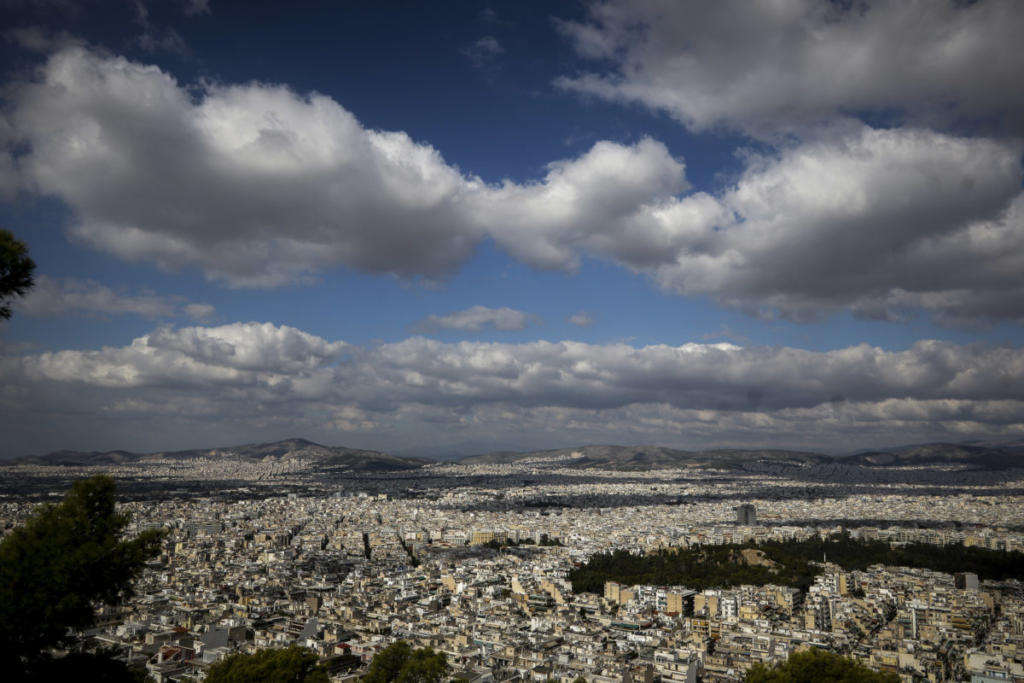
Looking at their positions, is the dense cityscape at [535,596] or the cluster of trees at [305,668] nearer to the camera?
the cluster of trees at [305,668]

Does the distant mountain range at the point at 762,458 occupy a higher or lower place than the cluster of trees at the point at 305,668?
lower

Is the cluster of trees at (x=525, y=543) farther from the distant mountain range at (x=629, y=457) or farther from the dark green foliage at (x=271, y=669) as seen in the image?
the distant mountain range at (x=629, y=457)

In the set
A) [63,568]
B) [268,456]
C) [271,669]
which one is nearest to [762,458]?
[268,456]

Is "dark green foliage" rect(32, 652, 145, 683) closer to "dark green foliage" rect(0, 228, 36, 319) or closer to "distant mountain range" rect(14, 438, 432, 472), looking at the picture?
"dark green foliage" rect(0, 228, 36, 319)

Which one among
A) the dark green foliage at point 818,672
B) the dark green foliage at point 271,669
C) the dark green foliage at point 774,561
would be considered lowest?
the dark green foliage at point 774,561

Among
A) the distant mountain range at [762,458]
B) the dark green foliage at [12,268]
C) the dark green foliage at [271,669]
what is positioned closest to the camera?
the dark green foliage at [12,268]

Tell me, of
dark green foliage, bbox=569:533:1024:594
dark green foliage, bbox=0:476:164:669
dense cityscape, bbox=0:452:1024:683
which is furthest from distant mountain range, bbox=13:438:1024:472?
dark green foliage, bbox=0:476:164:669

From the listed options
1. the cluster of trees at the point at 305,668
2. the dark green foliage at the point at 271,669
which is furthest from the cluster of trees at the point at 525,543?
the dark green foliage at the point at 271,669
